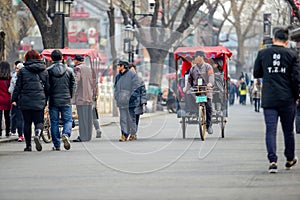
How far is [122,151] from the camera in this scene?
16938mm

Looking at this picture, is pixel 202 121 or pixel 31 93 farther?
pixel 202 121

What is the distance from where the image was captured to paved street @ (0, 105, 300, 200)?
34.3ft

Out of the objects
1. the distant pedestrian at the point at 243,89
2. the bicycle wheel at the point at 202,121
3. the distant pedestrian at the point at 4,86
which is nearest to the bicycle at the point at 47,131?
the distant pedestrian at the point at 4,86

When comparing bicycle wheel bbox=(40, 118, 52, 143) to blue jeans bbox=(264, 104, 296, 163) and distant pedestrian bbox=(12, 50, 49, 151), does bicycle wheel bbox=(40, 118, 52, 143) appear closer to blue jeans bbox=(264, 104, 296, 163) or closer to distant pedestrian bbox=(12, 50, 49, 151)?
distant pedestrian bbox=(12, 50, 49, 151)

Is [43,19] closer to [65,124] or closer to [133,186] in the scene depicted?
[65,124]

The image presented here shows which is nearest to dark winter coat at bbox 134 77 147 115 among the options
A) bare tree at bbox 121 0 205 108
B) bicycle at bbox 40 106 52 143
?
bicycle at bbox 40 106 52 143

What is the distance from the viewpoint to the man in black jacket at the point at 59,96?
17344mm

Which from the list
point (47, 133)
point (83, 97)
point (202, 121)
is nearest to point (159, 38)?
point (83, 97)

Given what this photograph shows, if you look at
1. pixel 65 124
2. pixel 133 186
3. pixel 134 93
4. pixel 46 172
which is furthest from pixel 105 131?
pixel 133 186

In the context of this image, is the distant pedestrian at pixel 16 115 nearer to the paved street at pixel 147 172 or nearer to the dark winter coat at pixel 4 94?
the dark winter coat at pixel 4 94

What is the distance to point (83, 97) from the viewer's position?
20250 mm

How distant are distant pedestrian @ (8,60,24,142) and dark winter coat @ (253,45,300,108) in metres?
8.16

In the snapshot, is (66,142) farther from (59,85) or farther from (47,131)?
(47,131)

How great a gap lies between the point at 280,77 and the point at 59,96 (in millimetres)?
5773
